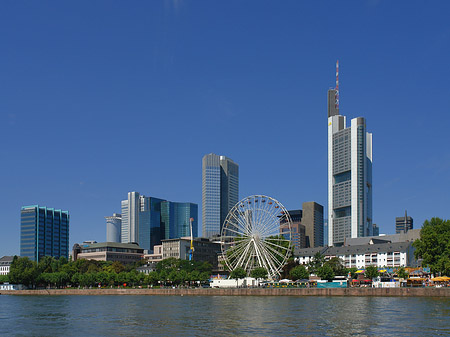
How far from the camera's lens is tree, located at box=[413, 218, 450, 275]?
414 ft

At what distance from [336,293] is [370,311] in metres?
46.0

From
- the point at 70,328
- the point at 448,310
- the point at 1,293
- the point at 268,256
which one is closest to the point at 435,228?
the point at 268,256

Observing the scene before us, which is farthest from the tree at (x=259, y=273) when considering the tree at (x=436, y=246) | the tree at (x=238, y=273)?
the tree at (x=436, y=246)

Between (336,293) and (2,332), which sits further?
(336,293)

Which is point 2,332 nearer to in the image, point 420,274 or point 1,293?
point 420,274

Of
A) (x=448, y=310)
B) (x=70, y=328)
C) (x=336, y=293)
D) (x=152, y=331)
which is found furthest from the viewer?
(x=336, y=293)

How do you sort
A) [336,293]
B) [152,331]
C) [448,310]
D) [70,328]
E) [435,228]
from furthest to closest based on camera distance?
1. [435,228]
2. [336,293]
3. [448,310]
4. [70,328]
5. [152,331]

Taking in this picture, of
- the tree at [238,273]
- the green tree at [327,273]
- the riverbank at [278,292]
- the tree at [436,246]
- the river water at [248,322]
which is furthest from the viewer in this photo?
the tree at [238,273]

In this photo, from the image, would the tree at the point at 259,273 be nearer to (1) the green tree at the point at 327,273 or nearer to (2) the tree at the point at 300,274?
(1) the green tree at the point at 327,273

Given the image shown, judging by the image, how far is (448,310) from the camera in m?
74.1

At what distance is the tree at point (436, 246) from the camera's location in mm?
126188

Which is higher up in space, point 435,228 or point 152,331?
point 435,228

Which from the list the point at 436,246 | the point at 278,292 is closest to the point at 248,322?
the point at 278,292

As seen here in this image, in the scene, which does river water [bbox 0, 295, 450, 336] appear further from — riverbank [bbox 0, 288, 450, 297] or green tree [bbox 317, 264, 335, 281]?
green tree [bbox 317, 264, 335, 281]
